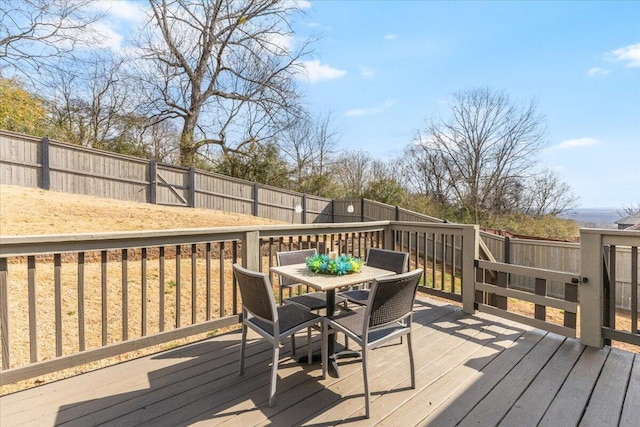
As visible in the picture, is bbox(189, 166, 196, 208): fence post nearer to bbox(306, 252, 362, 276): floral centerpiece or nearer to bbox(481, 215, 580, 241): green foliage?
bbox(306, 252, 362, 276): floral centerpiece

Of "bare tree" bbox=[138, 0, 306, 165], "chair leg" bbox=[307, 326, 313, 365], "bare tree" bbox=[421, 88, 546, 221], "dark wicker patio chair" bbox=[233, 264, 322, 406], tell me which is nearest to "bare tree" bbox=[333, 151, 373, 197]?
"bare tree" bbox=[138, 0, 306, 165]

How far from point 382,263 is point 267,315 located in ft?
4.87

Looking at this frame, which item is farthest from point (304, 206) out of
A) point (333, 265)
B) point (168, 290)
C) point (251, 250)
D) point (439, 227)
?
point (333, 265)

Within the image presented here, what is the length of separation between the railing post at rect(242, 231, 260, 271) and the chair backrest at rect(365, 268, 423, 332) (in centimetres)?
159

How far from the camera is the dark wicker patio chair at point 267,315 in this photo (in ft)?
6.20

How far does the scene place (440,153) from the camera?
48.3 ft

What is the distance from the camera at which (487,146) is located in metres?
13.7

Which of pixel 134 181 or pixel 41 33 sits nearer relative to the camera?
pixel 41 33

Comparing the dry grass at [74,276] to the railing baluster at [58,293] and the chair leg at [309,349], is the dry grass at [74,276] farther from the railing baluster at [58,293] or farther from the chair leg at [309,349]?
the chair leg at [309,349]

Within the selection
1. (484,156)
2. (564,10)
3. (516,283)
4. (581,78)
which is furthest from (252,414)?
(484,156)

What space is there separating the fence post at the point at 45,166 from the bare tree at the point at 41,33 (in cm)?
273

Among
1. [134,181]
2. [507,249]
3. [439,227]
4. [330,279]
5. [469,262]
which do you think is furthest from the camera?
[134,181]

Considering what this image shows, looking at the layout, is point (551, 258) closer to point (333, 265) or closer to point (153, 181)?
point (333, 265)

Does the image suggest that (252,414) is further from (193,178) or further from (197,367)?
(193,178)
